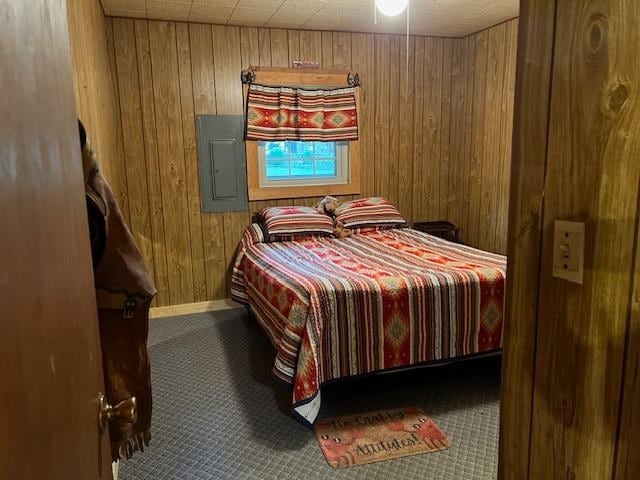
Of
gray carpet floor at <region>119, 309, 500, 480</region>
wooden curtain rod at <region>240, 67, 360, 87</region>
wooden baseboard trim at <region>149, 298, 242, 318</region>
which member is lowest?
gray carpet floor at <region>119, 309, 500, 480</region>

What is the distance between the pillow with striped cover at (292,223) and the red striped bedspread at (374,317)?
955mm

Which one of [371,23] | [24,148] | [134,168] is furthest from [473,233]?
[24,148]

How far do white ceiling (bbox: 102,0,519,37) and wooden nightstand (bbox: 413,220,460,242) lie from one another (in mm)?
1802

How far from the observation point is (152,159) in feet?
12.6

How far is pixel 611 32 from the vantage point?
0.75 metres

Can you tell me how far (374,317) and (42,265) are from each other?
1.94 meters

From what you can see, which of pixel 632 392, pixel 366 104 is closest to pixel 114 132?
pixel 366 104

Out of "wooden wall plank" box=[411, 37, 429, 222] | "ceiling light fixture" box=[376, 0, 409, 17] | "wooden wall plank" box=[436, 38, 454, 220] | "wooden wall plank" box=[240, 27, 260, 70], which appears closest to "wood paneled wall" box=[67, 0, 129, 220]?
"wooden wall plank" box=[240, 27, 260, 70]

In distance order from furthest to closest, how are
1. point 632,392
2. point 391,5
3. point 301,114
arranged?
1. point 301,114
2. point 391,5
3. point 632,392

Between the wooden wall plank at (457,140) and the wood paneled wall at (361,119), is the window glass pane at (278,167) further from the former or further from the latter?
the wooden wall plank at (457,140)

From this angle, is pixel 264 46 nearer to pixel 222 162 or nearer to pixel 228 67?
pixel 228 67

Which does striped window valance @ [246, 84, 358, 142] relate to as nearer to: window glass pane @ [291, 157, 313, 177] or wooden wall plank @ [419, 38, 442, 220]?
window glass pane @ [291, 157, 313, 177]

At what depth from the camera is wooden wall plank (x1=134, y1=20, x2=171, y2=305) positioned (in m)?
3.69

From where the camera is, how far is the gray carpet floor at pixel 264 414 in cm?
198
